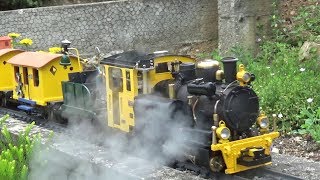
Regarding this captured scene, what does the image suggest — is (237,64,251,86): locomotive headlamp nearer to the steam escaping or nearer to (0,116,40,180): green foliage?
the steam escaping

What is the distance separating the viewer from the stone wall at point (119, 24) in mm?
15906

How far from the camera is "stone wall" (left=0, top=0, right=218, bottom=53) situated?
52.2 ft

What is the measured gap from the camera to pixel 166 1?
17047 millimetres

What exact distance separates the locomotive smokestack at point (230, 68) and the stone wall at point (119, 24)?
993 centimetres

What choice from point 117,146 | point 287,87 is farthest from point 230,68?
point 287,87

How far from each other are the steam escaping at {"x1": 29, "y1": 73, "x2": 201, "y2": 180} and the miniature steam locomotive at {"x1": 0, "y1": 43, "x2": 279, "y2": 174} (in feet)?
0.07

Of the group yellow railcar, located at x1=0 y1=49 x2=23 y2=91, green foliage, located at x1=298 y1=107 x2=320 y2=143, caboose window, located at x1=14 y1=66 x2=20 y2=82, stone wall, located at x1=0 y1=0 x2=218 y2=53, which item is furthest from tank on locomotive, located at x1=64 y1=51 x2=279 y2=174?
stone wall, located at x1=0 y1=0 x2=218 y2=53

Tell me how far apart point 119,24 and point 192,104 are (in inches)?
395

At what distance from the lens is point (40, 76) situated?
34.1 feet

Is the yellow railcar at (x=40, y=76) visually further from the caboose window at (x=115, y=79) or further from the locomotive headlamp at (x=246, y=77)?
the locomotive headlamp at (x=246, y=77)

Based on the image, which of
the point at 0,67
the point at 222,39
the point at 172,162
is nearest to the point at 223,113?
the point at 172,162

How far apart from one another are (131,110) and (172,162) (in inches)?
→ 37.6

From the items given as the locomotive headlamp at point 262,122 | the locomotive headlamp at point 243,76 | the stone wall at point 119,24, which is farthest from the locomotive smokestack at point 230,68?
the stone wall at point 119,24

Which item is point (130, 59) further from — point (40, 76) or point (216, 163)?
point (40, 76)
